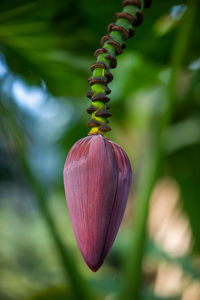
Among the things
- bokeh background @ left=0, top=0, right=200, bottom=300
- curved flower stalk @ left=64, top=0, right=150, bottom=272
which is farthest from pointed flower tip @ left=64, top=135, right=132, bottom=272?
bokeh background @ left=0, top=0, right=200, bottom=300

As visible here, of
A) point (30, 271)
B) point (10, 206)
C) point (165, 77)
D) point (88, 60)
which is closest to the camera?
point (88, 60)

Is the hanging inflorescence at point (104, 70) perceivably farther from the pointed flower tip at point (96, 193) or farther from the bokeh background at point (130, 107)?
the bokeh background at point (130, 107)

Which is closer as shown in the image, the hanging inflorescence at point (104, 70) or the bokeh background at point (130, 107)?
the hanging inflorescence at point (104, 70)

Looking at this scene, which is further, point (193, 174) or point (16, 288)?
point (16, 288)

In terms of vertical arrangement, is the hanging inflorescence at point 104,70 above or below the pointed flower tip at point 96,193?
above

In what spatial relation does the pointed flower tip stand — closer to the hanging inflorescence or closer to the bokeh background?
the hanging inflorescence

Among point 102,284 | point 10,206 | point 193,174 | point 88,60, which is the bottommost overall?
point 102,284

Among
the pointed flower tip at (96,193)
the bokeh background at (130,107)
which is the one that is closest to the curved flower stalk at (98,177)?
the pointed flower tip at (96,193)

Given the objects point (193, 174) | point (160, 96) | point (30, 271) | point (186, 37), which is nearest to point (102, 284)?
point (193, 174)

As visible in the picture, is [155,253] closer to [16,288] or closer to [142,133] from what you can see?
[142,133]
